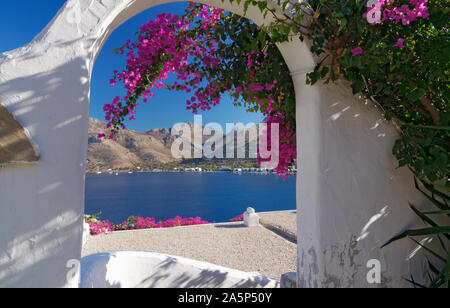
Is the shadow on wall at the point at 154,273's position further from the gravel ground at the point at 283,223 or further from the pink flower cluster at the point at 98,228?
the pink flower cluster at the point at 98,228

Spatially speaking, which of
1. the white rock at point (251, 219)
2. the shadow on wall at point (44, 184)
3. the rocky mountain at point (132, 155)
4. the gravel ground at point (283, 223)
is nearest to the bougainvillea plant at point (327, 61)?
the shadow on wall at point (44, 184)

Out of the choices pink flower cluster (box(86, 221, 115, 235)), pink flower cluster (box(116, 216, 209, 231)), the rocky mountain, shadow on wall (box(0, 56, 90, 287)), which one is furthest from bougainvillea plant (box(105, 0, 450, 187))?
the rocky mountain

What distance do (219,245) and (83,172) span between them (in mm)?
4522

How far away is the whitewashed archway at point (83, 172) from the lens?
1088 millimetres

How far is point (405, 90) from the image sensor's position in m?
1.58

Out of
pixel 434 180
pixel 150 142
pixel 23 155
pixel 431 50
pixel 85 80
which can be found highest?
pixel 150 142

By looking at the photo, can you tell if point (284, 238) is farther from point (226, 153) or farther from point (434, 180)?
point (226, 153)

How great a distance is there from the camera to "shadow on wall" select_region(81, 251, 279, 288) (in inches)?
73.3

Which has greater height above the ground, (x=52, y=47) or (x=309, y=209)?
(x=52, y=47)

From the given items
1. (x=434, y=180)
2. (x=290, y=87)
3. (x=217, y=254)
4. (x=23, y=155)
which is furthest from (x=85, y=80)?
(x=217, y=254)

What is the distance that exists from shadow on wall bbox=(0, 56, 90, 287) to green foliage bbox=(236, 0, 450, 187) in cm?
99

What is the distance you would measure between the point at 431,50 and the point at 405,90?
24 centimetres

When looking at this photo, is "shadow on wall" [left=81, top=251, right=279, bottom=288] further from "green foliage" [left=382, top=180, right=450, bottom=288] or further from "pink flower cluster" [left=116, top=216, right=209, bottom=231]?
"pink flower cluster" [left=116, top=216, right=209, bottom=231]

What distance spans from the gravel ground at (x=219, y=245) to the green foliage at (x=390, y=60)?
2793 millimetres
